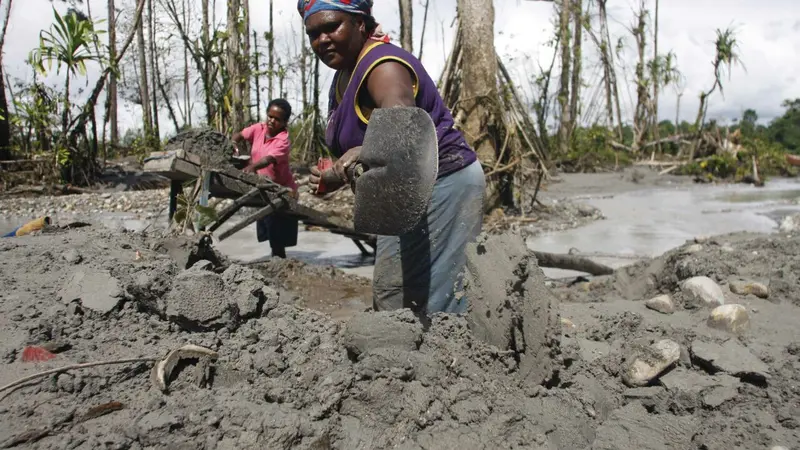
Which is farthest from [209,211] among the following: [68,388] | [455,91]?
[455,91]

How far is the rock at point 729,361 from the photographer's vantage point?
190 cm

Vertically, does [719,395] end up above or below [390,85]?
below

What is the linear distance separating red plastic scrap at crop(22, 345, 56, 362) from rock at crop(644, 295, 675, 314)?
2.44 m

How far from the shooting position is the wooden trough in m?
3.45

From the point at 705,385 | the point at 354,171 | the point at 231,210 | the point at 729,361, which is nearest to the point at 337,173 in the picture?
the point at 354,171

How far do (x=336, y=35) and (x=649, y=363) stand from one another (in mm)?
1444

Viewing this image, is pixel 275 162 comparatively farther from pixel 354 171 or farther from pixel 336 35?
pixel 354 171

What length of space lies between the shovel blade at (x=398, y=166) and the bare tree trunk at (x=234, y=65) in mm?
6098

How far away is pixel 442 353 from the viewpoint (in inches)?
66.8

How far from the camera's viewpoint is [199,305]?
1792 millimetres

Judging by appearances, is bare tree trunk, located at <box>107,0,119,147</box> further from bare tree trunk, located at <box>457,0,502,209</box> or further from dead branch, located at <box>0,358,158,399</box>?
dead branch, located at <box>0,358,158,399</box>

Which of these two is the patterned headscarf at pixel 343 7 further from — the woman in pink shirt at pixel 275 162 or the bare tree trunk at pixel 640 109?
the bare tree trunk at pixel 640 109

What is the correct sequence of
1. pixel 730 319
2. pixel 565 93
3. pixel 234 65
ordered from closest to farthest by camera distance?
1. pixel 730 319
2. pixel 234 65
3. pixel 565 93

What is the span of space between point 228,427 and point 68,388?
1.47 feet
